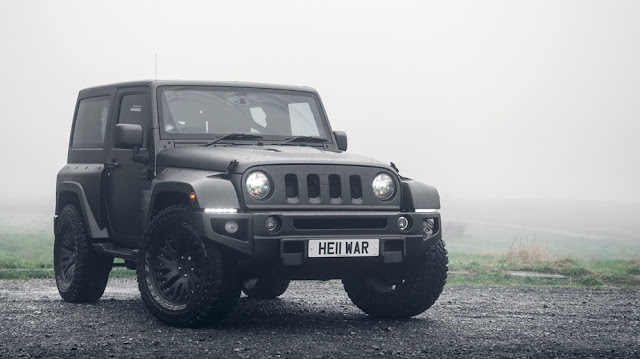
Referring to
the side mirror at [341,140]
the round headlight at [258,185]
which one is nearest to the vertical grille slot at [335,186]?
the round headlight at [258,185]

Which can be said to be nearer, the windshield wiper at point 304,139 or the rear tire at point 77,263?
the windshield wiper at point 304,139

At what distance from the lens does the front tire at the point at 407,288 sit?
8445 millimetres

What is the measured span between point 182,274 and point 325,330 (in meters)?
1.25

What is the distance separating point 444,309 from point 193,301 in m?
3.13

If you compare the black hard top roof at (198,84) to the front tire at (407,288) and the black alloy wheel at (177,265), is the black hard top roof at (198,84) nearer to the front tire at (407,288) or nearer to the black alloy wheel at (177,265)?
the black alloy wheel at (177,265)

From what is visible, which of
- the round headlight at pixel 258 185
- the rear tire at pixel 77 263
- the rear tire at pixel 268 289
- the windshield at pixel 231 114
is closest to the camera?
the round headlight at pixel 258 185

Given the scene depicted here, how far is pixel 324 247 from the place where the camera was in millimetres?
7582

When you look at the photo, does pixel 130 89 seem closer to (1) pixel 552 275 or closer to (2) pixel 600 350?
(2) pixel 600 350

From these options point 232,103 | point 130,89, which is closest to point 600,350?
point 232,103

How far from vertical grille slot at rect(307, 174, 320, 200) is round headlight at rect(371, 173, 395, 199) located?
0.51 m

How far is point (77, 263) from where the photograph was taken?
383 inches

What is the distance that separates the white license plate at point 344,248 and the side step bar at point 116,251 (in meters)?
1.81

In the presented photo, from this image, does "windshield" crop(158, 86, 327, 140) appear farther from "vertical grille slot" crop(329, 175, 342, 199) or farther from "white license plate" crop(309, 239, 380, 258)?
"white license plate" crop(309, 239, 380, 258)

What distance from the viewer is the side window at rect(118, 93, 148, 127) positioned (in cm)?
902
